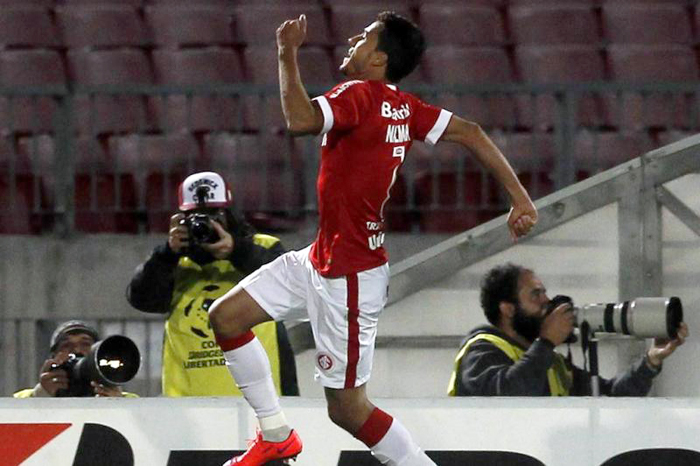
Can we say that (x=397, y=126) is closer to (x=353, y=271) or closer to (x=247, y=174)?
(x=353, y=271)

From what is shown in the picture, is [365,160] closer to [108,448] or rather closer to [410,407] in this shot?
[410,407]

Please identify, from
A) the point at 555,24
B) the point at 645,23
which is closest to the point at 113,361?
the point at 555,24

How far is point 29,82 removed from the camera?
9.52m

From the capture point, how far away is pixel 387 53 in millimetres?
5191

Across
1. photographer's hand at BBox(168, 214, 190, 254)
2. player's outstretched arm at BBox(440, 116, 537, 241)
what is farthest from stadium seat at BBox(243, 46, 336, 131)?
player's outstretched arm at BBox(440, 116, 537, 241)

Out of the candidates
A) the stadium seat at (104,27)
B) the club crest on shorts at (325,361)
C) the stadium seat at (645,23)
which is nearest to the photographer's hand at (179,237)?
the club crest on shorts at (325,361)

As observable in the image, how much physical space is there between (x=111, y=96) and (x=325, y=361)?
427 cm

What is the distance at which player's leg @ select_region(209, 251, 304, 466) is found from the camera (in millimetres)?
5203

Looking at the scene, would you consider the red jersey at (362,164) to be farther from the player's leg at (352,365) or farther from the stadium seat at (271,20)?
the stadium seat at (271,20)

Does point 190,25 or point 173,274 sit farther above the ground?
point 190,25

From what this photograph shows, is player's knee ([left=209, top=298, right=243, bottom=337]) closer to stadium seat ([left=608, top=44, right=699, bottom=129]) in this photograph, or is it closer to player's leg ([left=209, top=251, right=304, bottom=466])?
player's leg ([left=209, top=251, right=304, bottom=466])

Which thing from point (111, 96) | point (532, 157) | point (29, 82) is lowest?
point (532, 157)

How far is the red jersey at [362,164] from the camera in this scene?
16.7 feet

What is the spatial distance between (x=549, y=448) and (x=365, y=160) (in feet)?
3.55
